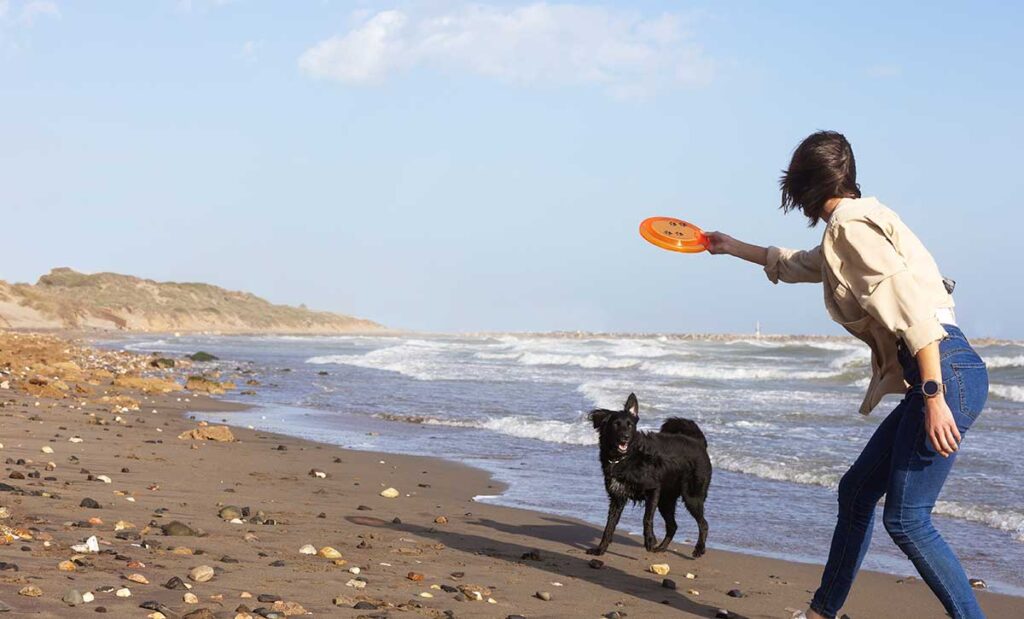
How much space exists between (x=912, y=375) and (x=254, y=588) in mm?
2716

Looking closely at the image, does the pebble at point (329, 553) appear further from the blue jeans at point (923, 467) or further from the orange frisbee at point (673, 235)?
the blue jeans at point (923, 467)

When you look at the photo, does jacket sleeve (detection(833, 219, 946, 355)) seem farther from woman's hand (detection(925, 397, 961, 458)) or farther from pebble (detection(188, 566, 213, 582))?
pebble (detection(188, 566, 213, 582))

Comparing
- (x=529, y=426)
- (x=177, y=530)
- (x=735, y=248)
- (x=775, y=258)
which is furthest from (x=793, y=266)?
(x=529, y=426)

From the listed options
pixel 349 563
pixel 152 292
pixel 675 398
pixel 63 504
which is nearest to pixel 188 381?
pixel 675 398

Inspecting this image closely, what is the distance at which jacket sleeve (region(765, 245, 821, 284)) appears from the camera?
13.5 feet

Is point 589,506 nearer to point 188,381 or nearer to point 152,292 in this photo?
point 188,381

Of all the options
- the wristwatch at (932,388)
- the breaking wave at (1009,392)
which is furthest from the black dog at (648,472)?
the breaking wave at (1009,392)

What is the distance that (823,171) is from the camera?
3.83m

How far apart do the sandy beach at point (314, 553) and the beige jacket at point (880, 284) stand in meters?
1.81

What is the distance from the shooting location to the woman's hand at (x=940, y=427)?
3473mm

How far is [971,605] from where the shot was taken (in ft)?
12.1

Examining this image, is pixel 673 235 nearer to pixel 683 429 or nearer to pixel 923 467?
pixel 923 467

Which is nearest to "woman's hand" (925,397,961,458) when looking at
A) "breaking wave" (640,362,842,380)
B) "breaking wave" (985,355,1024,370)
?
"breaking wave" (640,362,842,380)

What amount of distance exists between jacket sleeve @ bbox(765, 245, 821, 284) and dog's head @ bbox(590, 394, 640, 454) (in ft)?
7.60
